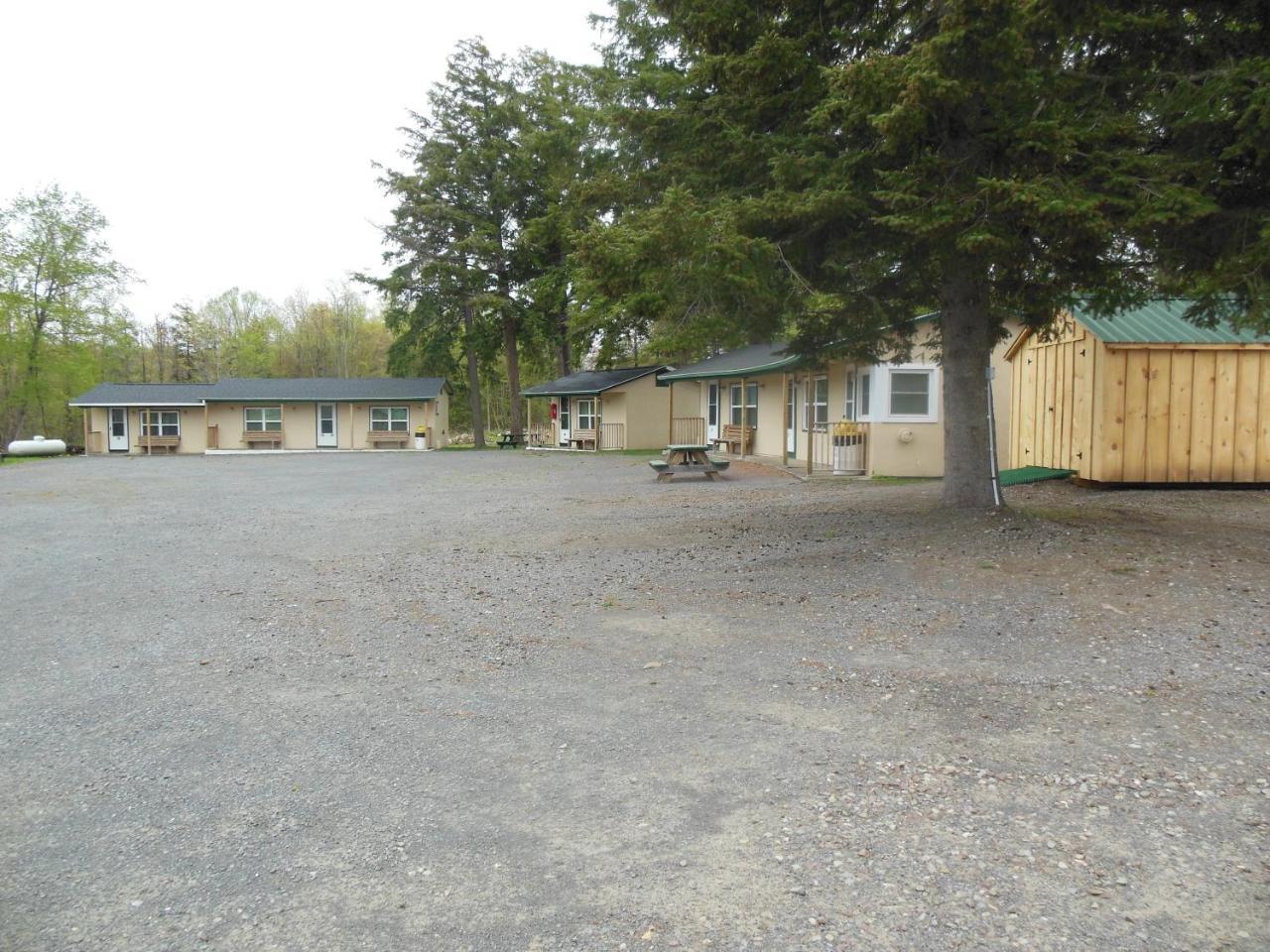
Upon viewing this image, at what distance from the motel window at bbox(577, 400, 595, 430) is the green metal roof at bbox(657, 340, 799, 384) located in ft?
12.6

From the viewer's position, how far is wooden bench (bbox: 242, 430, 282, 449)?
39.8 meters

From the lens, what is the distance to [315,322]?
64.1m

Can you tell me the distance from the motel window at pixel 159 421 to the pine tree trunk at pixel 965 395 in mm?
39538

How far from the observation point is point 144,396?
132 ft

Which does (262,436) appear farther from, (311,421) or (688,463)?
(688,463)

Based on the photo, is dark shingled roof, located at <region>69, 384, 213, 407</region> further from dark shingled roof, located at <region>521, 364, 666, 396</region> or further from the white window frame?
the white window frame

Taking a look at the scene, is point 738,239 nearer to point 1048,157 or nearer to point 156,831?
point 1048,157

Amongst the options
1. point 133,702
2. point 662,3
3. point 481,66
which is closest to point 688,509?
point 662,3

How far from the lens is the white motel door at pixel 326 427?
133 feet

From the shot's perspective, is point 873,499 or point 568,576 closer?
point 568,576

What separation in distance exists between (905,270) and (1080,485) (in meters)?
5.59

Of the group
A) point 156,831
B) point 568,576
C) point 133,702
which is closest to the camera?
point 156,831

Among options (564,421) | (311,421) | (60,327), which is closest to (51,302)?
(60,327)

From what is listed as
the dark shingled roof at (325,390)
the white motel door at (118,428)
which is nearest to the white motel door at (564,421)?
the dark shingled roof at (325,390)
